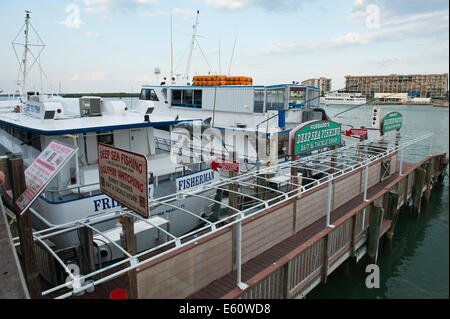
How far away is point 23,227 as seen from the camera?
14.2ft

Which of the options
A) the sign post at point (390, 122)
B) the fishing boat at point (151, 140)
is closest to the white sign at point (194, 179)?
the fishing boat at point (151, 140)

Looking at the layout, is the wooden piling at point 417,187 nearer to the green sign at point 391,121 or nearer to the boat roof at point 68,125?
the green sign at point 391,121

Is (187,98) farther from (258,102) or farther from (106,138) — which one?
(106,138)

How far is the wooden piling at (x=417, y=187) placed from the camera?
17.0 meters

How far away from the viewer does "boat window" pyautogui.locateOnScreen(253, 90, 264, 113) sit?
1878 cm

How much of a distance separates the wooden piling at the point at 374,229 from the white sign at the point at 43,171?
1017cm

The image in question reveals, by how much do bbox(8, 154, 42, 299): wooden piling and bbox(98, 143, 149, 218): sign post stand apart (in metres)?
1.28

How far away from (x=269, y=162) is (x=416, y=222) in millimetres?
8691

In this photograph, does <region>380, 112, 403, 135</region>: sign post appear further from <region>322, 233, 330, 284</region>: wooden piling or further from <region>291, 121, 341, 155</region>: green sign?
<region>322, 233, 330, 284</region>: wooden piling

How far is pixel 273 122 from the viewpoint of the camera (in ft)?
59.9

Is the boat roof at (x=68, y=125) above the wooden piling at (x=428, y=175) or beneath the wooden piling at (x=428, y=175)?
above

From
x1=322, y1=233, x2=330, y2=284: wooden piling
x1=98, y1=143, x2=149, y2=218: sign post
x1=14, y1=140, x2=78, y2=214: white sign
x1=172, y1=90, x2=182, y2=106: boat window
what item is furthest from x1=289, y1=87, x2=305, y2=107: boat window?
x1=14, y1=140, x2=78, y2=214: white sign
